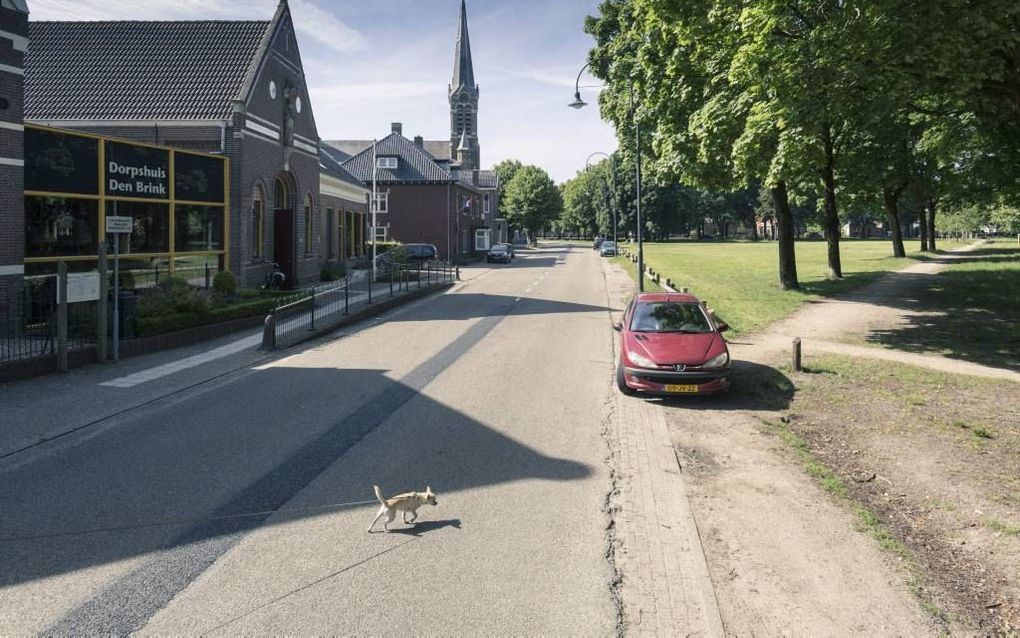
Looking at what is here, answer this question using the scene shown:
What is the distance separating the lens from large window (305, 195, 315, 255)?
31.2m

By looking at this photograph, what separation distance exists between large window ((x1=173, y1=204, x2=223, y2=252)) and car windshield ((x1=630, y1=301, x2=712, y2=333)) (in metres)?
14.1

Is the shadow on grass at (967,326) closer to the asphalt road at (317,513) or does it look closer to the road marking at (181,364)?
the asphalt road at (317,513)

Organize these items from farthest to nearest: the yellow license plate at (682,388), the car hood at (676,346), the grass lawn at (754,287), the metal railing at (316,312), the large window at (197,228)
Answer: the large window at (197,228), the grass lawn at (754,287), the metal railing at (316,312), the car hood at (676,346), the yellow license plate at (682,388)

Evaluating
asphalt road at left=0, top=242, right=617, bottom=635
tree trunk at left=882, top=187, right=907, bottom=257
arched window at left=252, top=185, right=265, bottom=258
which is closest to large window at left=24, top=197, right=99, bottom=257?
asphalt road at left=0, top=242, right=617, bottom=635

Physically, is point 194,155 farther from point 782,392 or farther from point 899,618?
point 899,618

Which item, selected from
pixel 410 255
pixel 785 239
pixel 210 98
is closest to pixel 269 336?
pixel 210 98

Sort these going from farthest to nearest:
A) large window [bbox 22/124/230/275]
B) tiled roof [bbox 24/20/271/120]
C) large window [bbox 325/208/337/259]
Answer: large window [bbox 325/208/337/259] → tiled roof [bbox 24/20/271/120] → large window [bbox 22/124/230/275]

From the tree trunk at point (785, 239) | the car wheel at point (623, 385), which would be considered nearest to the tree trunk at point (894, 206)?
the tree trunk at point (785, 239)

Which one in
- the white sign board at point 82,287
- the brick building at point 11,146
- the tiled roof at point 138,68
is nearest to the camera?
the white sign board at point 82,287

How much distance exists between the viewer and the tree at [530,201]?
108 m

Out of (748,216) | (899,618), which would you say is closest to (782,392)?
(899,618)

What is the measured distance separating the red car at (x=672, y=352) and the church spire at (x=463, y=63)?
83.8m

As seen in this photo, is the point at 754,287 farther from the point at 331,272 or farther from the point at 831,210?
the point at 331,272

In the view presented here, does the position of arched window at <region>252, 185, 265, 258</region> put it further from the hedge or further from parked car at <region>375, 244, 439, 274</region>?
parked car at <region>375, 244, 439, 274</region>
